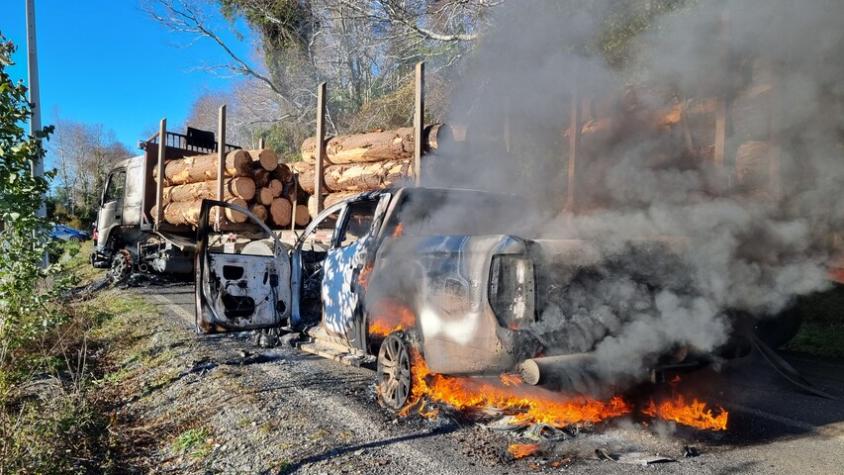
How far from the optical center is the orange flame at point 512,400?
11.7 feet

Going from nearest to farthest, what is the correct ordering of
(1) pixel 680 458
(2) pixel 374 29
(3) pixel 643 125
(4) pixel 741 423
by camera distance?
1. (1) pixel 680 458
2. (4) pixel 741 423
3. (3) pixel 643 125
4. (2) pixel 374 29

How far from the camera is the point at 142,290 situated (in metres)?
11.7

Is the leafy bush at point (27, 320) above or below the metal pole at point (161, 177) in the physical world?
below

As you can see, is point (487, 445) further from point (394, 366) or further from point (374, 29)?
point (374, 29)

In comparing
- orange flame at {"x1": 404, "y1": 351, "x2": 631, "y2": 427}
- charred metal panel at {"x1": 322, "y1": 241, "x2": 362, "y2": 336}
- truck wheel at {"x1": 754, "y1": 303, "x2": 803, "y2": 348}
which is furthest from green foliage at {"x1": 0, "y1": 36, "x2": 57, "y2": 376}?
truck wheel at {"x1": 754, "y1": 303, "x2": 803, "y2": 348}

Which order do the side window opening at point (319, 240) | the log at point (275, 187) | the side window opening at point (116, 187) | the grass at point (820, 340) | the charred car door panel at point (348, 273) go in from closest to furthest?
1. the charred car door panel at point (348, 273)
2. the grass at point (820, 340)
3. the side window opening at point (319, 240)
4. the log at point (275, 187)
5. the side window opening at point (116, 187)

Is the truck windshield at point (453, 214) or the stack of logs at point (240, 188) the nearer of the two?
the truck windshield at point (453, 214)

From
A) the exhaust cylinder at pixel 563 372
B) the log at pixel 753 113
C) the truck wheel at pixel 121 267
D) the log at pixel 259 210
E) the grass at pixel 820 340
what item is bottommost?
the grass at pixel 820 340

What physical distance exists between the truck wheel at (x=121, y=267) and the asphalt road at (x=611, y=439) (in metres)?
9.08

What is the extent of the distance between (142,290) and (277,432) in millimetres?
9195

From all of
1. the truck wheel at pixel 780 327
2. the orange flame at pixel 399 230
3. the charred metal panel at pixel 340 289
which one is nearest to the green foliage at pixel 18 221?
the charred metal panel at pixel 340 289

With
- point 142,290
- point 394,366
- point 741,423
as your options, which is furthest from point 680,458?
point 142,290

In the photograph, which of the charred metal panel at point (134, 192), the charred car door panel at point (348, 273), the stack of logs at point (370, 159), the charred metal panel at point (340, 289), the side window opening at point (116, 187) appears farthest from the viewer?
the side window opening at point (116, 187)

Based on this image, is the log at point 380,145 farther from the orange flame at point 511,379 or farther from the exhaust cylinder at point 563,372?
the exhaust cylinder at point 563,372
